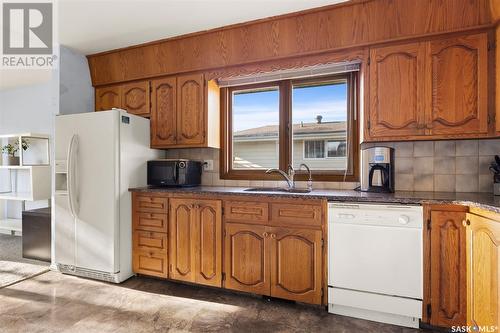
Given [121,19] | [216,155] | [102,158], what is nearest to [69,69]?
[121,19]

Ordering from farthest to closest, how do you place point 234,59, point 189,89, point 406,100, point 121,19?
1. point 189,89
2. point 234,59
3. point 121,19
4. point 406,100

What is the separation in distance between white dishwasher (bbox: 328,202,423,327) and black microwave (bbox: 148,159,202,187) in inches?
55.3

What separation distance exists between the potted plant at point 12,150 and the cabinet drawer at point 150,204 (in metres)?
2.48

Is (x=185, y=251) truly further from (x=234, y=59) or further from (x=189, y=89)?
(x=234, y=59)

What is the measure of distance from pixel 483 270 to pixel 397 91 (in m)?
1.30

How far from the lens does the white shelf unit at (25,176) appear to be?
3.52 m

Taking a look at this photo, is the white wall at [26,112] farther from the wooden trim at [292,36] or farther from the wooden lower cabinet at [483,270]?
the wooden lower cabinet at [483,270]

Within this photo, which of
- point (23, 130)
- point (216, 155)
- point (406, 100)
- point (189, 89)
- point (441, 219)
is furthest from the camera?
point (23, 130)

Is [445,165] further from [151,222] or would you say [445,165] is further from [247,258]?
[151,222]

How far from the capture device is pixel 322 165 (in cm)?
257

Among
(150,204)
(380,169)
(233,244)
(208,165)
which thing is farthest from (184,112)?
(380,169)

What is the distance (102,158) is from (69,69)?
1204 millimetres

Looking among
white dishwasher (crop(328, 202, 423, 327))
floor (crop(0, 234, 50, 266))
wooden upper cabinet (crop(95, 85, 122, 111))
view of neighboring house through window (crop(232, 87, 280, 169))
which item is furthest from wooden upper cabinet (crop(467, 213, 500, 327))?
floor (crop(0, 234, 50, 266))

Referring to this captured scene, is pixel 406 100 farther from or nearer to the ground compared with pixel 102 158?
farther from the ground
